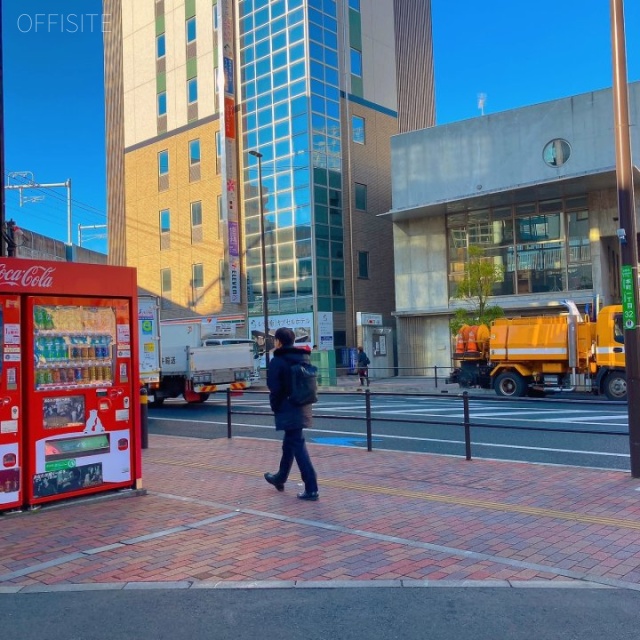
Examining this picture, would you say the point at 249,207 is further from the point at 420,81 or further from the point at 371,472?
the point at 371,472

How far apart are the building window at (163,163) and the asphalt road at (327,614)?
1582 inches

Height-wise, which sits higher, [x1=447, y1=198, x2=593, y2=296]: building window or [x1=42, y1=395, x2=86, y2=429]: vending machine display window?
[x1=447, y1=198, x2=593, y2=296]: building window

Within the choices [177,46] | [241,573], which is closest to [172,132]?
[177,46]

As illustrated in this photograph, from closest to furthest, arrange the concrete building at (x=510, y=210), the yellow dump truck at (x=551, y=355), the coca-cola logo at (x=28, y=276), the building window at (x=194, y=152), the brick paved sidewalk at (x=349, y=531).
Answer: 1. the brick paved sidewalk at (x=349, y=531)
2. the coca-cola logo at (x=28, y=276)
3. the yellow dump truck at (x=551, y=355)
4. the concrete building at (x=510, y=210)
5. the building window at (x=194, y=152)

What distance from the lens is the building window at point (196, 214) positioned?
40375 mm

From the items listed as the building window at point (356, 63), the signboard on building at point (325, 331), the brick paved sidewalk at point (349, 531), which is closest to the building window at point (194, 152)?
the building window at point (356, 63)

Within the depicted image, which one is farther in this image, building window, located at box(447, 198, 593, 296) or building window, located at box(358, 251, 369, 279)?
building window, located at box(358, 251, 369, 279)

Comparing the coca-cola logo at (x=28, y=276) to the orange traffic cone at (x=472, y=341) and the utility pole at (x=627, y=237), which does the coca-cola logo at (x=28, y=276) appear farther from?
the orange traffic cone at (x=472, y=341)

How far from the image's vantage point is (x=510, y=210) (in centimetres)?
3064

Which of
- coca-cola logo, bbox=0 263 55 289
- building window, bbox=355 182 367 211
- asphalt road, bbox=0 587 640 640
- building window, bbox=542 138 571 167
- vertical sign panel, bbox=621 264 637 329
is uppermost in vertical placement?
building window, bbox=355 182 367 211

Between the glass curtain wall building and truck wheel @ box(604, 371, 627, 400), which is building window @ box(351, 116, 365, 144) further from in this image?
truck wheel @ box(604, 371, 627, 400)

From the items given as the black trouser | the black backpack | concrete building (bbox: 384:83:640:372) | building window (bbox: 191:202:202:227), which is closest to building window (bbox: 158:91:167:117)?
building window (bbox: 191:202:202:227)

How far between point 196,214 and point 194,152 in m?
3.69

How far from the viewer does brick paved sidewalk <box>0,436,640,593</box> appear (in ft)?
15.9
